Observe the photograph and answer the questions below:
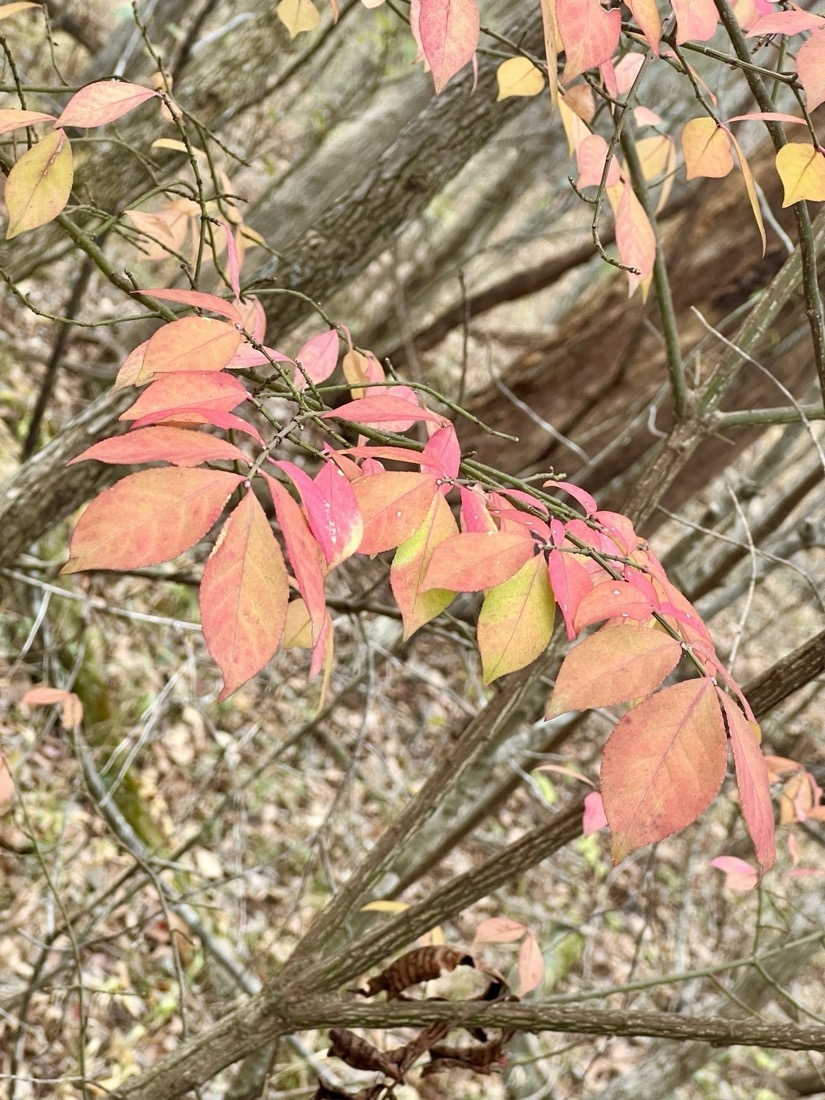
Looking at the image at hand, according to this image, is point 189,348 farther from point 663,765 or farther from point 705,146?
point 705,146

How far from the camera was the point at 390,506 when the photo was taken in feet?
2.45

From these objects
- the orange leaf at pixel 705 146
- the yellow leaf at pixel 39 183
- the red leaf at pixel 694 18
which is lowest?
the orange leaf at pixel 705 146

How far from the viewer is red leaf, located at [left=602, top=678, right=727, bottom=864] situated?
0.65 meters

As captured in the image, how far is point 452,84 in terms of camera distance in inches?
94.4

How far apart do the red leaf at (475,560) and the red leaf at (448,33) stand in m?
0.41

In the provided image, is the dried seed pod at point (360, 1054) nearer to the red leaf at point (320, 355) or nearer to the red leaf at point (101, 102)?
the red leaf at point (320, 355)

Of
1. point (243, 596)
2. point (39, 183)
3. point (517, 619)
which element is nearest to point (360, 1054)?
point (517, 619)

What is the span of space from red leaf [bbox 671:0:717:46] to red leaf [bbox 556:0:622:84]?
95mm

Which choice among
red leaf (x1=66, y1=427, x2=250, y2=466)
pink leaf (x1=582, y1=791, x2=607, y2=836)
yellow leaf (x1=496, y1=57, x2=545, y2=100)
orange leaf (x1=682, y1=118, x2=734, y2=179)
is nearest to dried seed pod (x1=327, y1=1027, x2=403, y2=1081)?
pink leaf (x1=582, y1=791, x2=607, y2=836)

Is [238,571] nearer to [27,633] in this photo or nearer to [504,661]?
[504,661]

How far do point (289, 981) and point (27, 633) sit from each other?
2.28 metres

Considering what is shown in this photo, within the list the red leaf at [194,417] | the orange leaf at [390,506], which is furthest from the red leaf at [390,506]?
the red leaf at [194,417]

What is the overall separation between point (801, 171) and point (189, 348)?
66 centimetres

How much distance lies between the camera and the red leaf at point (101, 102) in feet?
2.91
